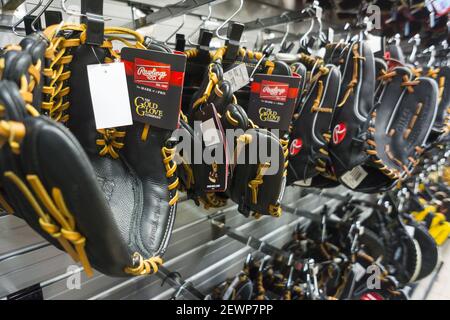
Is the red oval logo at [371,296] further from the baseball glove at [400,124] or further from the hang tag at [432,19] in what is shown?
the hang tag at [432,19]

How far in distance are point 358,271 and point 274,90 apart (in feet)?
3.82

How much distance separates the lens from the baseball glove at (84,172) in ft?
0.97

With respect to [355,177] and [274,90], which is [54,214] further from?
[355,177]

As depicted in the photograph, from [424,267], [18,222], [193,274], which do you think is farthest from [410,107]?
[18,222]

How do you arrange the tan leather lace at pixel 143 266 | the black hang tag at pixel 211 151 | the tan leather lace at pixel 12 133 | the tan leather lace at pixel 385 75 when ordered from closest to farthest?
the tan leather lace at pixel 12 133
the tan leather lace at pixel 143 266
the black hang tag at pixel 211 151
the tan leather lace at pixel 385 75

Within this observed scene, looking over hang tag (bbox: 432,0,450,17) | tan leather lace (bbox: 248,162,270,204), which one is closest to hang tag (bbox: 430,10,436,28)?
hang tag (bbox: 432,0,450,17)

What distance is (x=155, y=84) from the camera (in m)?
0.50

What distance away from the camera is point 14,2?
54cm

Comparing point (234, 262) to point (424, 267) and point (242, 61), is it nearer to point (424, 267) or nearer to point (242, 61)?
point (424, 267)

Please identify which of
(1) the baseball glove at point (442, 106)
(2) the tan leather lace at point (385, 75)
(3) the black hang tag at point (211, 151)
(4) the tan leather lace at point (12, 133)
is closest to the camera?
(4) the tan leather lace at point (12, 133)

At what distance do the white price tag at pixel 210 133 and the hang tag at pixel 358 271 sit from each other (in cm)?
118

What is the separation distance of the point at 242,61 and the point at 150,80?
0.95 feet

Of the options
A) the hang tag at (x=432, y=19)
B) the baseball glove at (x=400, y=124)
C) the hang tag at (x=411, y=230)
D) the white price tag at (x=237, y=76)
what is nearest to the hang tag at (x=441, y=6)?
the hang tag at (x=432, y=19)

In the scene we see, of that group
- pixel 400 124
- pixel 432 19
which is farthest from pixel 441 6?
pixel 400 124
